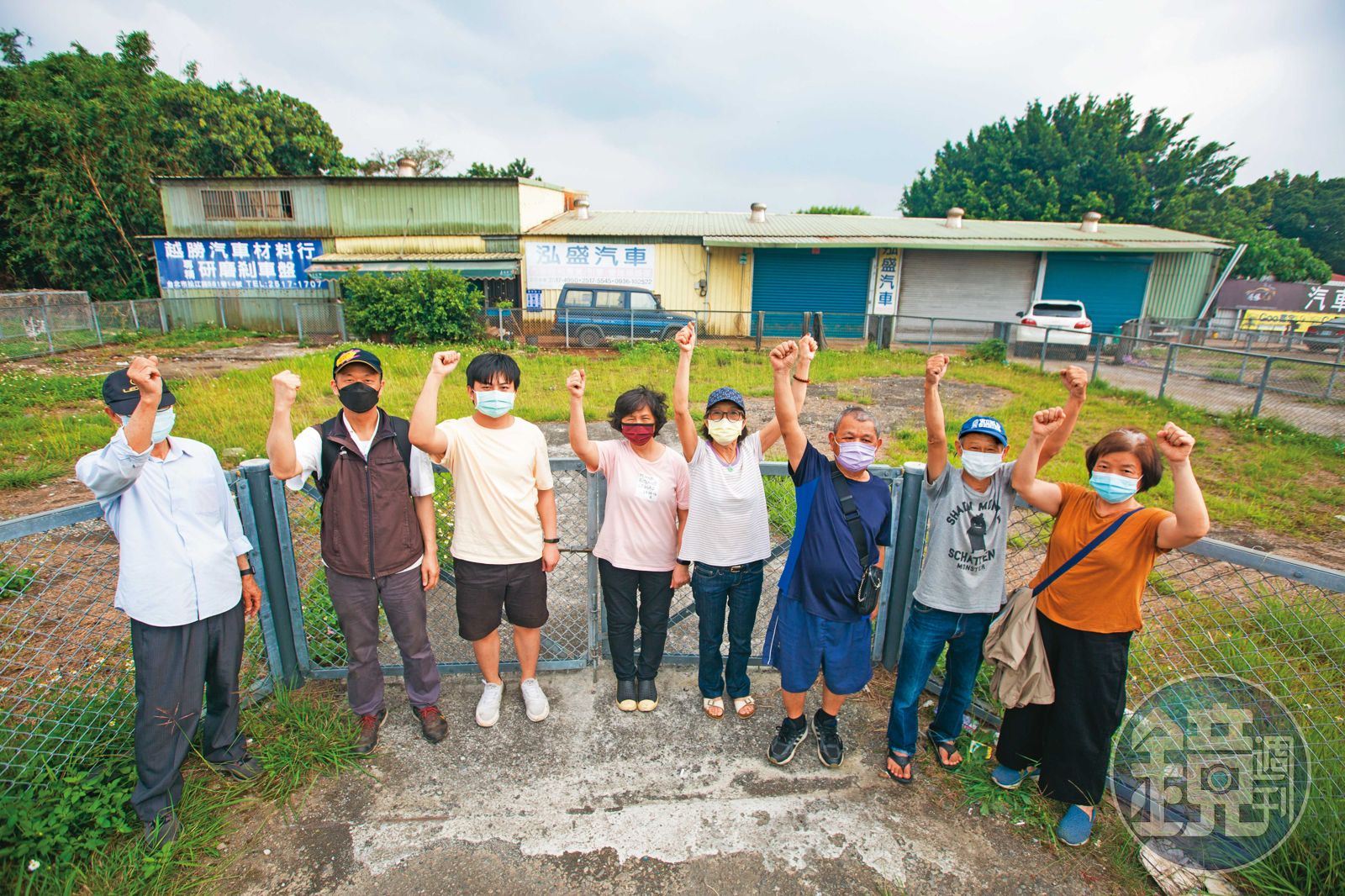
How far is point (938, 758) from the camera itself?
2859mm

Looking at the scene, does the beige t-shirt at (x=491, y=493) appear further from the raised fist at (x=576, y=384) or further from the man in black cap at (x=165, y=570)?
the man in black cap at (x=165, y=570)

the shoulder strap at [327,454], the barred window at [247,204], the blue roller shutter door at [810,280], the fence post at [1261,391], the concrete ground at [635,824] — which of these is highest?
the barred window at [247,204]

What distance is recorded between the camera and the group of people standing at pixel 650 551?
2295mm

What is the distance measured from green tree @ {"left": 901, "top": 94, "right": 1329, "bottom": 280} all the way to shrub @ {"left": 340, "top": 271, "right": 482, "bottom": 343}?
25.4 m

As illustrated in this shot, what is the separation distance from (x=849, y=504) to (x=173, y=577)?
257cm

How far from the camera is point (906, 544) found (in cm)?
319

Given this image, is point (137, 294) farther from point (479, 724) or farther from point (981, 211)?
point (981, 211)

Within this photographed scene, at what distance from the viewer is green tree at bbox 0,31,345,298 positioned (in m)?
22.6

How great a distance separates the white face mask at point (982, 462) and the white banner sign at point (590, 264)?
17.3m

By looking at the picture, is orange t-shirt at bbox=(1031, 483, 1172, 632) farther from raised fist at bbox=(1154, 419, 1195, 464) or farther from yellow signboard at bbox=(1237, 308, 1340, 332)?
yellow signboard at bbox=(1237, 308, 1340, 332)

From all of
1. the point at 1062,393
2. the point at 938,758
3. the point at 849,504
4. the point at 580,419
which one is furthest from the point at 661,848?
the point at 1062,393

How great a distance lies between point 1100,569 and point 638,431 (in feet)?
6.18

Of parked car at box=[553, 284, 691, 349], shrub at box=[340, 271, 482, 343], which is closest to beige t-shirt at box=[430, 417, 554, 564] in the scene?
parked car at box=[553, 284, 691, 349]
